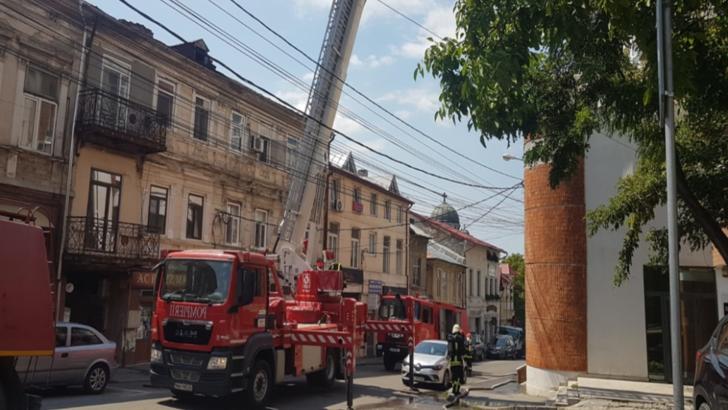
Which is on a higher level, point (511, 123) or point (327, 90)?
point (327, 90)

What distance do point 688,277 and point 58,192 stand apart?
1685 cm

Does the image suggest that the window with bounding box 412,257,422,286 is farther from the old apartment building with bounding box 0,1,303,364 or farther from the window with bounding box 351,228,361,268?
the old apartment building with bounding box 0,1,303,364

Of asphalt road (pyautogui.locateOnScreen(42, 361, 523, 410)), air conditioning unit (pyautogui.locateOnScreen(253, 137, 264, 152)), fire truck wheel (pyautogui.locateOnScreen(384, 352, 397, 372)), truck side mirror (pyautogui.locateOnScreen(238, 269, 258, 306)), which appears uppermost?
air conditioning unit (pyautogui.locateOnScreen(253, 137, 264, 152))

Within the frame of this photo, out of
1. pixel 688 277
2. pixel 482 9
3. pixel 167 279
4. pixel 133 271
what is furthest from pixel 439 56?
pixel 133 271

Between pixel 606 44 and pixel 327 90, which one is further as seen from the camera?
pixel 327 90

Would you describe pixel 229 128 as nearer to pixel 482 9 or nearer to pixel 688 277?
pixel 688 277

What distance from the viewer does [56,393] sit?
43.9ft

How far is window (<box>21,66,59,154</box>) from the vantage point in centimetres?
1733

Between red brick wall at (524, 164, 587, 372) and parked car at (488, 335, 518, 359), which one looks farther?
parked car at (488, 335, 518, 359)

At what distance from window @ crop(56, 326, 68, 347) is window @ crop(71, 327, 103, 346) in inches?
7.0

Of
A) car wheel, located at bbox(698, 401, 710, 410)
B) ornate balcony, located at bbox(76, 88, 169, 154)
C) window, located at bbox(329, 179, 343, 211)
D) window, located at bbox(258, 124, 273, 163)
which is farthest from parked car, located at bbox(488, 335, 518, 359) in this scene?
car wheel, located at bbox(698, 401, 710, 410)

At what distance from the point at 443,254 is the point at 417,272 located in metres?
5.59

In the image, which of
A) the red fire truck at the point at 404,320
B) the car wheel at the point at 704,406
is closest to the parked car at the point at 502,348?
the red fire truck at the point at 404,320

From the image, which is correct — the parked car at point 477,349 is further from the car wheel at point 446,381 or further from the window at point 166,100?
the window at point 166,100
